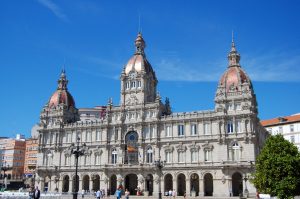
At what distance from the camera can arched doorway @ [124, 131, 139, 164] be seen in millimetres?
82481

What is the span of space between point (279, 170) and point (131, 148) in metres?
38.7

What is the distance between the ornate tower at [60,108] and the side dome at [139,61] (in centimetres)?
1735

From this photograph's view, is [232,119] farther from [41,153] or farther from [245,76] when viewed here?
[41,153]

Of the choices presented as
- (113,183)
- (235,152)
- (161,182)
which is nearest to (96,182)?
(113,183)

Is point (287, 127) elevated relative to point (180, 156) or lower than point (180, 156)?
elevated

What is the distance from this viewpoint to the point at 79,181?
284ft

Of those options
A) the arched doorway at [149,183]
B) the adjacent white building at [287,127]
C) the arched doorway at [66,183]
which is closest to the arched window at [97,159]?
the arched doorway at [66,183]

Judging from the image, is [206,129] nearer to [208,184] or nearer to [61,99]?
[208,184]

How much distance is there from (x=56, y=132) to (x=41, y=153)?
19.7ft

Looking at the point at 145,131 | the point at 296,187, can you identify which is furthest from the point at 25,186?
the point at 296,187

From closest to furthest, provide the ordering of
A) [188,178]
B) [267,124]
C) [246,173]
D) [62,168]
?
[246,173]
[188,178]
[62,168]
[267,124]

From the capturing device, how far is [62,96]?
96125mm

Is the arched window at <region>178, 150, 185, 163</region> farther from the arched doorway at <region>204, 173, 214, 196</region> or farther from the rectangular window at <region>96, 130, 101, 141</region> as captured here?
the rectangular window at <region>96, 130, 101, 141</region>

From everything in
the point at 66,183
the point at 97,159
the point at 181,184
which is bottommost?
the point at 66,183
